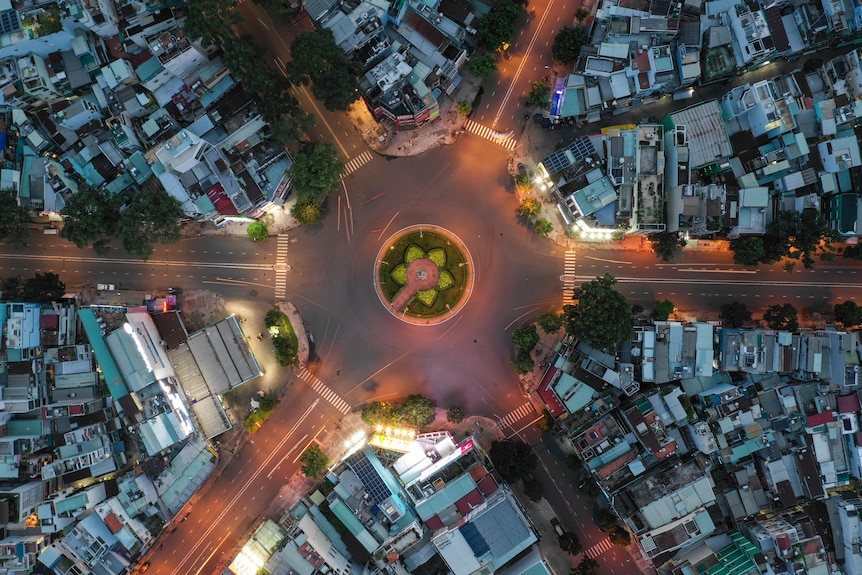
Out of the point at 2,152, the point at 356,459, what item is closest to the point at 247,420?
the point at 356,459

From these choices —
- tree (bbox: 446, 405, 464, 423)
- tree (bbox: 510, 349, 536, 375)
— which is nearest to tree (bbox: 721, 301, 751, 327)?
tree (bbox: 510, 349, 536, 375)

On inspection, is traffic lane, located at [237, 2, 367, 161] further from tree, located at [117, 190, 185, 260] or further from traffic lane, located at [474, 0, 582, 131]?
tree, located at [117, 190, 185, 260]

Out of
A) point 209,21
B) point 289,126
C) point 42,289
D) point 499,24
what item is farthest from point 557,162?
point 42,289

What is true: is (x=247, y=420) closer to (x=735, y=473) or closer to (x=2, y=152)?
(x=2, y=152)

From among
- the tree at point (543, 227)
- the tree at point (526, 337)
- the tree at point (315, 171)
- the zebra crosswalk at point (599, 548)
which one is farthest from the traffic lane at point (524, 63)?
the zebra crosswalk at point (599, 548)

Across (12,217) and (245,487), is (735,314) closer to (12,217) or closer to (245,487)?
(245,487)
